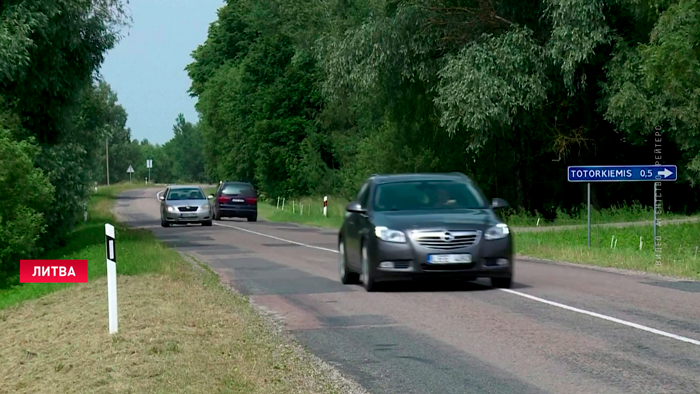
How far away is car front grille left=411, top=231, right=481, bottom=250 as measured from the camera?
1571cm

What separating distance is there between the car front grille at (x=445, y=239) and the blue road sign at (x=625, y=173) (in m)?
9.37

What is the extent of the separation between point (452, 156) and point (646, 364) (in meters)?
37.2

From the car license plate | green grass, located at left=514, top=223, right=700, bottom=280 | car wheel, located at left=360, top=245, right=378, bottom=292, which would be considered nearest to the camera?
the car license plate

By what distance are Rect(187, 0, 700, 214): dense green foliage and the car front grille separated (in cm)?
1205

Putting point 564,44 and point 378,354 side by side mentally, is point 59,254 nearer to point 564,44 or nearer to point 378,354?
point 564,44

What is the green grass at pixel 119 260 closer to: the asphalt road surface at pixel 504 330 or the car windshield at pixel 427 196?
the asphalt road surface at pixel 504 330

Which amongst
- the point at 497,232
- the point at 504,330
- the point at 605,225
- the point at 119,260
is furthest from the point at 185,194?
the point at 504,330

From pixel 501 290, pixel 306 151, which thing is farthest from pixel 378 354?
pixel 306 151

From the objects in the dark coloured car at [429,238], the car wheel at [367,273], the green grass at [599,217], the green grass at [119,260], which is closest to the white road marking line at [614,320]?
the dark coloured car at [429,238]

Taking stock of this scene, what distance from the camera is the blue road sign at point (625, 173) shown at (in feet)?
78.5

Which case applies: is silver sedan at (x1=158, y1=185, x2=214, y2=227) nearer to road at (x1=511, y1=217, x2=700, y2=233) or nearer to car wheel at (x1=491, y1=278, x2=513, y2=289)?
road at (x1=511, y1=217, x2=700, y2=233)

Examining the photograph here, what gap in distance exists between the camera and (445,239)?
15.7 metres

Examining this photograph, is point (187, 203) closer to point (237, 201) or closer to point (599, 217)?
point (237, 201)

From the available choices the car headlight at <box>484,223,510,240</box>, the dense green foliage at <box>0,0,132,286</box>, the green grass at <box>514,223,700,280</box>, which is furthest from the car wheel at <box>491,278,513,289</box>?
the dense green foliage at <box>0,0,132,286</box>
